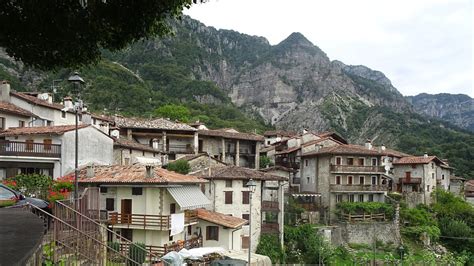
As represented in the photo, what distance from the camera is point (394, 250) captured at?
48688mm

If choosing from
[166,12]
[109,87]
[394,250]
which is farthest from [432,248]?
[109,87]

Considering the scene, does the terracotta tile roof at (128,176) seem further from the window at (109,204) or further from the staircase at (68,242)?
the staircase at (68,242)

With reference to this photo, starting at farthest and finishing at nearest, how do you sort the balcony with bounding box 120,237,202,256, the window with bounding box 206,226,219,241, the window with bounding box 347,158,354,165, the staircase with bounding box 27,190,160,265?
the window with bounding box 347,158,354,165, the window with bounding box 206,226,219,241, the balcony with bounding box 120,237,202,256, the staircase with bounding box 27,190,160,265

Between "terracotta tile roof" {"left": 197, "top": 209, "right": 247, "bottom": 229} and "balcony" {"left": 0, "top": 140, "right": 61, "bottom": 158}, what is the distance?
37.8 feet

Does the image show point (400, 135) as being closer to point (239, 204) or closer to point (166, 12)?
point (239, 204)

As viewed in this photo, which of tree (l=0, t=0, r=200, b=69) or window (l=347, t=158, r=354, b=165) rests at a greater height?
tree (l=0, t=0, r=200, b=69)

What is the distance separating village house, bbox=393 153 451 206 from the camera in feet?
199

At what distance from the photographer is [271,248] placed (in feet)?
137

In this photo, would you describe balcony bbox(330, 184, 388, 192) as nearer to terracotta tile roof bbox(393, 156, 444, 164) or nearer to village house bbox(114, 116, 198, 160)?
terracotta tile roof bbox(393, 156, 444, 164)

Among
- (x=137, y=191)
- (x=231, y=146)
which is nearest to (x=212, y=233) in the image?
(x=137, y=191)

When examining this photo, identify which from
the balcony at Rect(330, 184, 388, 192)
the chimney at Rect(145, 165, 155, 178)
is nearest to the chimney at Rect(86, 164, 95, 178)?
the chimney at Rect(145, 165, 155, 178)

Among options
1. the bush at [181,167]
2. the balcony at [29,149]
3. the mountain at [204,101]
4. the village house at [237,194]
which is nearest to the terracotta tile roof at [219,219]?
the village house at [237,194]

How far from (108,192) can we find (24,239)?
82.8 ft

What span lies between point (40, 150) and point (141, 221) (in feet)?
34.1
